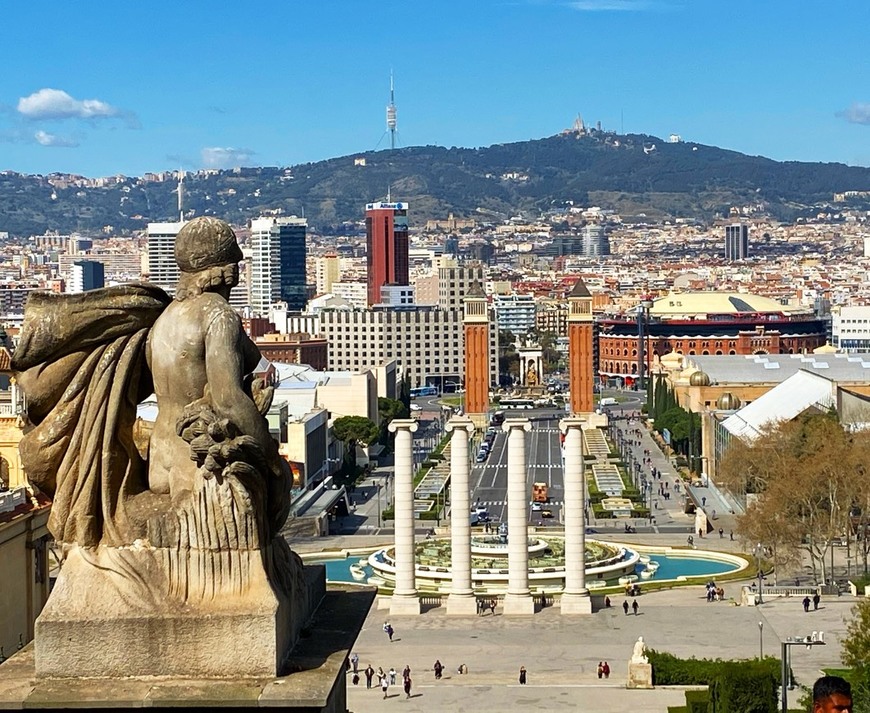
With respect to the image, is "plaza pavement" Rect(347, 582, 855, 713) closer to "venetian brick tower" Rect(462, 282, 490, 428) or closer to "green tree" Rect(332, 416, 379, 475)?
"green tree" Rect(332, 416, 379, 475)

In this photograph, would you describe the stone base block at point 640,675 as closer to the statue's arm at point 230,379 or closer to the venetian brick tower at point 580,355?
the statue's arm at point 230,379

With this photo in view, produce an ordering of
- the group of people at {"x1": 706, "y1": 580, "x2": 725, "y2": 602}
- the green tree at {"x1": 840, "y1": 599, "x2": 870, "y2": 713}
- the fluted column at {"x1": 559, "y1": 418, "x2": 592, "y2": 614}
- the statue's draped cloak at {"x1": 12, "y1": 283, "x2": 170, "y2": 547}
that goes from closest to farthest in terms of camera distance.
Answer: the statue's draped cloak at {"x1": 12, "y1": 283, "x2": 170, "y2": 547}, the green tree at {"x1": 840, "y1": 599, "x2": 870, "y2": 713}, the fluted column at {"x1": 559, "y1": 418, "x2": 592, "y2": 614}, the group of people at {"x1": 706, "y1": 580, "x2": 725, "y2": 602}

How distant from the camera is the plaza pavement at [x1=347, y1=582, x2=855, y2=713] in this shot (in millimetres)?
30750

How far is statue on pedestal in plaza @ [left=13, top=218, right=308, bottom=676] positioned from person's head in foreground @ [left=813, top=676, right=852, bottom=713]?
2.23 m

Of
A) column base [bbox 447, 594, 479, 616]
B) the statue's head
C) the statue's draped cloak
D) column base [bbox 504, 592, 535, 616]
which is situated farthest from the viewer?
column base [bbox 447, 594, 479, 616]

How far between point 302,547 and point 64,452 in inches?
1841

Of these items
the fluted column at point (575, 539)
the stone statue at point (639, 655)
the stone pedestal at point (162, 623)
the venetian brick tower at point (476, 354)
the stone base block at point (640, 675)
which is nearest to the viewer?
the stone pedestal at point (162, 623)

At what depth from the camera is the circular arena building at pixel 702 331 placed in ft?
453

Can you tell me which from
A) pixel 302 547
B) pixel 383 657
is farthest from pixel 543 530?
pixel 383 657

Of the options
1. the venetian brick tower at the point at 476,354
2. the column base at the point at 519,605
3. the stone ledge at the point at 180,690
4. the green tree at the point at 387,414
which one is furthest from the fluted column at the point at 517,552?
the venetian brick tower at the point at 476,354

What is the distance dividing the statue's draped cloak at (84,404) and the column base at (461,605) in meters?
33.8

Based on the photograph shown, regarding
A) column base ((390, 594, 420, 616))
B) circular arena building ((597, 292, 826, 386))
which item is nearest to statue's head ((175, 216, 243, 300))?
column base ((390, 594, 420, 616))

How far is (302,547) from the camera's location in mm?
54062

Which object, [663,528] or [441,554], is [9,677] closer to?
[441,554]
